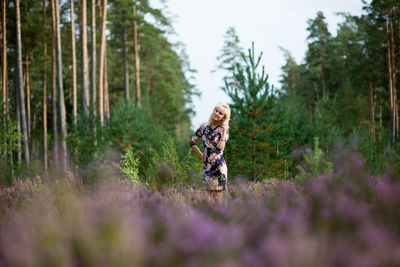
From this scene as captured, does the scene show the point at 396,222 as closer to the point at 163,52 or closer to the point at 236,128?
the point at 236,128

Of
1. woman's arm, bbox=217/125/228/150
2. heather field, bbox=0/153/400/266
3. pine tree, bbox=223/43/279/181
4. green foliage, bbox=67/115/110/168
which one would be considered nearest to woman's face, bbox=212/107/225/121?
woman's arm, bbox=217/125/228/150

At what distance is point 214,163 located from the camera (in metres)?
5.81

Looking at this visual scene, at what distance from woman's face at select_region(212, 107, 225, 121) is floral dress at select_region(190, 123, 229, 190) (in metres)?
0.20

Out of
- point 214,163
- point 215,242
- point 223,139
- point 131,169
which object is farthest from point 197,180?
point 215,242

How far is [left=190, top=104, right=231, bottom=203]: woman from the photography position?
567 centimetres

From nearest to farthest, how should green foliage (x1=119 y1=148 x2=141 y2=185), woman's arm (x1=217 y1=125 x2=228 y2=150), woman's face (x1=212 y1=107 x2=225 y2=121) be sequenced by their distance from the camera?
1. woman's arm (x1=217 y1=125 x2=228 y2=150)
2. woman's face (x1=212 y1=107 x2=225 y2=121)
3. green foliage (x1=119 y1=148 x2=141 y2=185)

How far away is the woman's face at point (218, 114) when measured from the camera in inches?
224

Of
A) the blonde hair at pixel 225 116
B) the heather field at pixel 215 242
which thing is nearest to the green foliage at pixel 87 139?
the blonde hair at pixel 225 116

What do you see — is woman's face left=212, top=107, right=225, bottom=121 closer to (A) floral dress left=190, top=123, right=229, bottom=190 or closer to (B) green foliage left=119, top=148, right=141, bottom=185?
(A) floral dress left=190, top=123, right=229, bottom=190

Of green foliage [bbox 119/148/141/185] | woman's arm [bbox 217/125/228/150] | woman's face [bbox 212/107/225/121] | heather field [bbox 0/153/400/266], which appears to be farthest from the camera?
green foliage [bbox 119/148/141/185]

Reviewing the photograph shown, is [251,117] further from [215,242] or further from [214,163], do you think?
[215,242]

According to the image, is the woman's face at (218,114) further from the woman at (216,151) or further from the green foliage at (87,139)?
the green foliage at (87,139)

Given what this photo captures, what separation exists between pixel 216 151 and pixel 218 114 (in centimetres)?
65

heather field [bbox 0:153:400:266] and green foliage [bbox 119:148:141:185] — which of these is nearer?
heather field [bbox 0:153:400:266]
